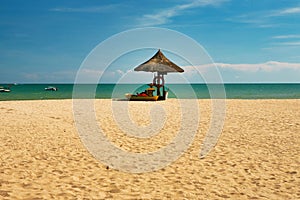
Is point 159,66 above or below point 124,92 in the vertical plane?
above

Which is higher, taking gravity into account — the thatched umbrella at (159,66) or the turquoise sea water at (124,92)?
the thatched umbrella at (159,66)

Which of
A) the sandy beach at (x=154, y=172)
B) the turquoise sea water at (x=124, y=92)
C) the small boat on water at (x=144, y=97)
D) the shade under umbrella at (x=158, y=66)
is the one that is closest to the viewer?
the sandy beach at (x=154, y=172)

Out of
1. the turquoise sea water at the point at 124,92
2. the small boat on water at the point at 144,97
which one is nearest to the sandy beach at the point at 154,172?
the small boat on water at the point at 144,97

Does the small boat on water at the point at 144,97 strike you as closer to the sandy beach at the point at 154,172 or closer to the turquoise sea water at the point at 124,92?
the turquoise sea water at the point at 124,92

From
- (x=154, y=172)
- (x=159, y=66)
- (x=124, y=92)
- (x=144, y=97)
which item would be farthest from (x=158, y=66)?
(x=124, y=92)

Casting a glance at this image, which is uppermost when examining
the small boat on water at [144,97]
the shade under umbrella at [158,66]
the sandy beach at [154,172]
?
the shade under umbrella at [158,66]

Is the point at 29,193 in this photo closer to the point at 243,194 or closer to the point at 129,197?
the point at 129,197

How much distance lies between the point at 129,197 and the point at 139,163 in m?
2.00

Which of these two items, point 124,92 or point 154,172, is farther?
point 124,92

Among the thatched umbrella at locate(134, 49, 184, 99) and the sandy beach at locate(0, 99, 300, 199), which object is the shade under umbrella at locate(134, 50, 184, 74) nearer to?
the thatched umbrella at locate(134, 49, 184, 99)

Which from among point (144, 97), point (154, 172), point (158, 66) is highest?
point (158, 66)

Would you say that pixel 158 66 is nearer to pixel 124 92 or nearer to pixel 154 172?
pixel 154 172

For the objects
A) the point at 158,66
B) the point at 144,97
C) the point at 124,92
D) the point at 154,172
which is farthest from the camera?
the point at 124,92

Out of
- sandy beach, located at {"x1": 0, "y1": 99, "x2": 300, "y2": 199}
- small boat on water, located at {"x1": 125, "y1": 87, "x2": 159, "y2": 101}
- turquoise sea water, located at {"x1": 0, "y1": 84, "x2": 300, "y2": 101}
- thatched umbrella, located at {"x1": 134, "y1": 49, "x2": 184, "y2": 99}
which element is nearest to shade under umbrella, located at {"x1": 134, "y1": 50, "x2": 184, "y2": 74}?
thatched umbrella, located at {"x1": 134, "y1": 49, "x2": 184, "y2": 99}
